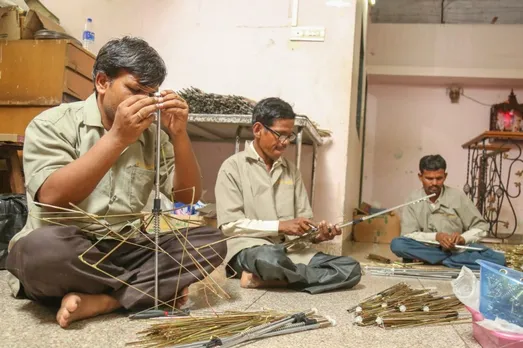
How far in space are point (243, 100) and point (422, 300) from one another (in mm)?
1876

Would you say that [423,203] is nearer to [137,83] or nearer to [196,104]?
[196,104]

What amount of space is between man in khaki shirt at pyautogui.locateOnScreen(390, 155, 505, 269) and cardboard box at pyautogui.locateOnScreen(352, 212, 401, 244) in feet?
4.95

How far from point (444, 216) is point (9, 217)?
2947mm

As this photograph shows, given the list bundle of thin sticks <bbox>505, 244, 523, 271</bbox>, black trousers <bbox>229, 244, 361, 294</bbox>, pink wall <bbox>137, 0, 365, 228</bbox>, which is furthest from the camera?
pink wall <bbox>137, 0, 365, 228</bbox>

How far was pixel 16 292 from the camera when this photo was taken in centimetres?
173

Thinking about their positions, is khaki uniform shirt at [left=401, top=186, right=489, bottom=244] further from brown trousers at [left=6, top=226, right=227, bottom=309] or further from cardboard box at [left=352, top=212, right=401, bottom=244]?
brown trousers at [left=6, top=226, right=227, bottom=309]

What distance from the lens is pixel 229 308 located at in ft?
6.03

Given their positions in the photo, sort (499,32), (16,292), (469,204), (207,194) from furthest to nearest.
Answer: (499,32) < (207,194) < (469,204) < (16,292)

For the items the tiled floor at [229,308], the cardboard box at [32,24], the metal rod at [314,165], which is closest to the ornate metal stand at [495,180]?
the metal rod at [314,165]

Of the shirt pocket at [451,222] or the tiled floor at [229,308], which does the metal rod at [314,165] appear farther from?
the tiled floor at [229,308]

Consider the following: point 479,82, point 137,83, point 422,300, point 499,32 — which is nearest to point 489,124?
point 479,82

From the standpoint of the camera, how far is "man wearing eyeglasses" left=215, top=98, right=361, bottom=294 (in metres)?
2.27

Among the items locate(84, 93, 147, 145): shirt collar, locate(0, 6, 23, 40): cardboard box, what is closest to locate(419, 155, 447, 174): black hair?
locate(84, 93, 147, 145): shirt collar

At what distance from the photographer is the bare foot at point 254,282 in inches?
90.2
